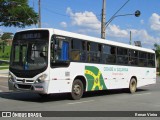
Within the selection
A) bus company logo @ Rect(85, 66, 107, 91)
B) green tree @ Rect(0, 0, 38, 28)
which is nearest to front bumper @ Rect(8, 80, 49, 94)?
bus company logo @ Rect(85, 66, 107, 91)

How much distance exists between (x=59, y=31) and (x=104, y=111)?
169 inches

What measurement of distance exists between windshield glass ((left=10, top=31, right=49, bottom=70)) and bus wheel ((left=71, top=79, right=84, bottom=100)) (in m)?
2.17

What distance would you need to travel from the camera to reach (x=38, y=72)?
1497 centimetres

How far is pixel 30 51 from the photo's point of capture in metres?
15.5

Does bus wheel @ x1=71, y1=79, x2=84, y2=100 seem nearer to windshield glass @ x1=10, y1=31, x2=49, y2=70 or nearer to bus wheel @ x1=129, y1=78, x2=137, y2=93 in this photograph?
windshield glass @ x1=10, y1=31, x2=49, y2=70

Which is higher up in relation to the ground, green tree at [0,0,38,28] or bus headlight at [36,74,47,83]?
green tree at [0,0,38,28]

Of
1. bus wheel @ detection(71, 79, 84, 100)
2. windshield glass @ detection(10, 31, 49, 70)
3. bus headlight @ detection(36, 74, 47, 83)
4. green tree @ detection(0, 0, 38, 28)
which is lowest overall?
bus wheel @ detection(71, 79, 84, 100)

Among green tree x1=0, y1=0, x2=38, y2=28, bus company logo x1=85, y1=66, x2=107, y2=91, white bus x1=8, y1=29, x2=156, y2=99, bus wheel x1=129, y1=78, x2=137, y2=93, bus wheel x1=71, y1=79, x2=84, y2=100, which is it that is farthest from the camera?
green tree x1=0, y1=0, x2=38, y2=28

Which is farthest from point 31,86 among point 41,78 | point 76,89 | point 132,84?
point 132,84

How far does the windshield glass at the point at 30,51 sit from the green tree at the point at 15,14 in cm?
5051

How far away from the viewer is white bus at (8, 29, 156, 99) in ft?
49.3

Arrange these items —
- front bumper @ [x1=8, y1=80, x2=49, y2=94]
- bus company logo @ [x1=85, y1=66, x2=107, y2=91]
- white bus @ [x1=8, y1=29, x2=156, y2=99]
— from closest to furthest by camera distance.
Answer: front bumper @ [x1=8, y1=80, x2=49, y2=94] < white bus @ [x1=8, y1=29, x2=156, y2=99] < bus company logo @ [x1=85, y1=66, x2=107, y2=91]

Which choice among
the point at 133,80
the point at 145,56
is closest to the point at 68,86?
the point at 133,80

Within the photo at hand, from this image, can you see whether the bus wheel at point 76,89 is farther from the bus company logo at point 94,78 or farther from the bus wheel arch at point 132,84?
the bus wheel arch at point 132,84
